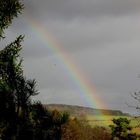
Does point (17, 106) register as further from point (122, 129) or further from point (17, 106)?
point (122, 129)

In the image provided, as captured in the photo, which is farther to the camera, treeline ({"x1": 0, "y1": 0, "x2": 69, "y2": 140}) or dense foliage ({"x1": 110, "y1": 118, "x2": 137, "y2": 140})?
dense foliage ({"x1": 110, "y1": 118, "x2": 137, "y2": 140})

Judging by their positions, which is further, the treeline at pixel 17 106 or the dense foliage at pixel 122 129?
the dense foliage at pixel 122 129

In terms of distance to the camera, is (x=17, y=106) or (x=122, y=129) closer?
(x=17, y=106)

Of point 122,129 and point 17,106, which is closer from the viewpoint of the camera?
point 17,106

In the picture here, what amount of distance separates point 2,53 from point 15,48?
3.57 ft

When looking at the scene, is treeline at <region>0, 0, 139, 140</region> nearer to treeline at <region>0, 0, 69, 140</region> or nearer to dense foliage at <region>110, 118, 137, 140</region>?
treeline at <region>0, 0, 69, 140</region>

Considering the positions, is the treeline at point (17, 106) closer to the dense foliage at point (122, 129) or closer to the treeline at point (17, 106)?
the treeline at point (17, 106)

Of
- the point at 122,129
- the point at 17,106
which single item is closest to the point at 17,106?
the point at 17,106

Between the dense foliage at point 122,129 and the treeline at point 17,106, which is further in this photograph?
the dense foliage at point 122,129

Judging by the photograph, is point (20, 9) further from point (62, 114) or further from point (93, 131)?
point (93, 131)

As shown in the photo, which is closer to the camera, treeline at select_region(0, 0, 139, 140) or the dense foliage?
treeline at select_region(0, 0, 139, 140)

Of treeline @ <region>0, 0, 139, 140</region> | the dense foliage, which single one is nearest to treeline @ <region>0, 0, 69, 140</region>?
treeline @ <region>0, 0, 139, 140</region>

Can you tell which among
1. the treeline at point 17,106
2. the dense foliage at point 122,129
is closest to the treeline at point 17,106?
the treeline at point 17,106

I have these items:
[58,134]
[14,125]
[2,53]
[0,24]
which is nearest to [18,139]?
[14,125]
